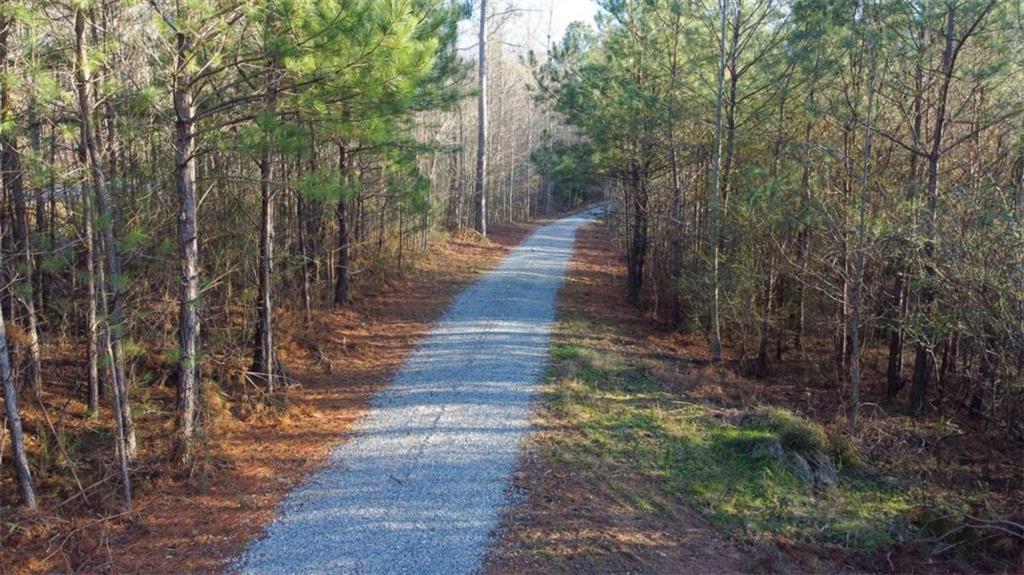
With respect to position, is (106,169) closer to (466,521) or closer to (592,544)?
(466,521)

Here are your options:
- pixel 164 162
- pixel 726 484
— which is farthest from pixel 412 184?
pixel 726 484

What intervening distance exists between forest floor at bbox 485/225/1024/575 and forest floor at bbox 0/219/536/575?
260cm

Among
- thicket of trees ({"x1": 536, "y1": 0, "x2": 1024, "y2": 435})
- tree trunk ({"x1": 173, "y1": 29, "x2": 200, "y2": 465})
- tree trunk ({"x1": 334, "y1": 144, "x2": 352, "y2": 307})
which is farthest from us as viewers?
tree trunk ({"x1": 334, "y1": 144, "x2": 352, "y2": 307})

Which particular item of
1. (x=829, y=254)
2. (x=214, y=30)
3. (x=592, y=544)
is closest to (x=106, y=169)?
(x=214, y=30)

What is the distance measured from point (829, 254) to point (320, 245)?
9.91 metres

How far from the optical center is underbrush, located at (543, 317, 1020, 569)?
Result: 274 inches

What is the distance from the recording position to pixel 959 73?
10734 mm

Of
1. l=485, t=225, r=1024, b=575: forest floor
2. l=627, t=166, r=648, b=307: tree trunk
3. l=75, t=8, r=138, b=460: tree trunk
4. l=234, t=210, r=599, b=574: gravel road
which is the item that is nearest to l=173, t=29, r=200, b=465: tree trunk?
l=75, t=8, r=138, b=460: tree trunk

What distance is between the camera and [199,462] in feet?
25.0

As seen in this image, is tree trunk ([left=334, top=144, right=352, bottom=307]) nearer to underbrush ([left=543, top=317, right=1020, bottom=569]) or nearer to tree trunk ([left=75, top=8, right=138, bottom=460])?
underbrush ([left=543, top=317, right=1020, bottom=569])

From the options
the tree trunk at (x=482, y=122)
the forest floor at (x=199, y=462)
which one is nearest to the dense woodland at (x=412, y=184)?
the forest floor at (x=199, y=462)

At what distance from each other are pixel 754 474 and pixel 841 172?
6563 mm

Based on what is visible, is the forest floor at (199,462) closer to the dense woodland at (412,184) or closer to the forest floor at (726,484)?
the dense woodland at (412,184)

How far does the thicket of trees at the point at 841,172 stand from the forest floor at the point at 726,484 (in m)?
0.90
